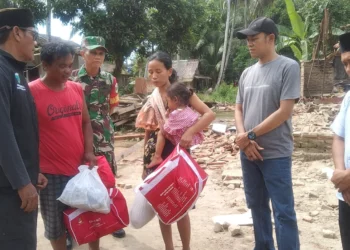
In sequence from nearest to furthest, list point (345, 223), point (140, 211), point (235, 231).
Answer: point (345, 223)
point (140, 211)
point (235, 231)

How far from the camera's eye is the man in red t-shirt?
2.49 m

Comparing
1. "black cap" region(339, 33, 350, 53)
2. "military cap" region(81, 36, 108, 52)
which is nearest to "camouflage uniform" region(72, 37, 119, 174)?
"military cap" region(81, 36, 108, 52)

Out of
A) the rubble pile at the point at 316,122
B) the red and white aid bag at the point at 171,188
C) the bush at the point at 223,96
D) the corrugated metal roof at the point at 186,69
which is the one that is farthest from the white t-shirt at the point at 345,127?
the corrugated metal roof at the point at 186,69

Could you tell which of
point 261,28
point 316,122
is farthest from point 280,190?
point 316,122

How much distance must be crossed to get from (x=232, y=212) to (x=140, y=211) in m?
1.95

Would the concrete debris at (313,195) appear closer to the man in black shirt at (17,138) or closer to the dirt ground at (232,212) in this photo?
the dirt ground at (232,212)

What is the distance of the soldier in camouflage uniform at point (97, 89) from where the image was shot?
11.4 feet

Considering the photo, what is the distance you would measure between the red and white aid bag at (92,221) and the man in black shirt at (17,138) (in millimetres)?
486

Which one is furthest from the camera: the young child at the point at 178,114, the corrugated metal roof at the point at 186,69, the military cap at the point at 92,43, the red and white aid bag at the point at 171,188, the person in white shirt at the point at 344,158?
the corrugated metal roof at the point at 186,69

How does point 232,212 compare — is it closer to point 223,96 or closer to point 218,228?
point 218,228

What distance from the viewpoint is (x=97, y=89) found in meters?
3.54

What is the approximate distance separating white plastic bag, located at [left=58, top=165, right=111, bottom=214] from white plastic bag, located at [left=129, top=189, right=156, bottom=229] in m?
0.34

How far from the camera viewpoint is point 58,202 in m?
2.59

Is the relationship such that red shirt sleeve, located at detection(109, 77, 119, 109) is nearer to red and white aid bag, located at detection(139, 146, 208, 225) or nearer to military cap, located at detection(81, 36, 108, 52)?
military cap, located at detection(81, 36, 108, 52)
